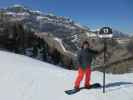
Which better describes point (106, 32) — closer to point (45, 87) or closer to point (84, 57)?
point (84, 57)

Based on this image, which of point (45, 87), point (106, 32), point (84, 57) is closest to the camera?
point (106, 32)

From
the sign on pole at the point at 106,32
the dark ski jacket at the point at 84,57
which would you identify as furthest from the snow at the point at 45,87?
the sign on pole at the point at 106,32

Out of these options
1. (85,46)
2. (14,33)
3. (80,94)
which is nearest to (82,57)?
(85,46)

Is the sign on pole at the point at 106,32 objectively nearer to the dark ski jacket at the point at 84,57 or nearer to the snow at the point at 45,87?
the dark ski jacket at the point at 84,57

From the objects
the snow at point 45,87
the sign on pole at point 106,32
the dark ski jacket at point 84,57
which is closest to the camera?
the sign on pole at point 106,32

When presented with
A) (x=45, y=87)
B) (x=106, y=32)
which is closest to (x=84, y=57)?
(x=106, y=32)

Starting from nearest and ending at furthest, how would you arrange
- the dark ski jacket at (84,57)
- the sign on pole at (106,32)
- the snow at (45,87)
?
the sign on pole at (106,32) → the snow at (45,87) → the dark ski jacket at (84,57)

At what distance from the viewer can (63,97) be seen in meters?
13.5

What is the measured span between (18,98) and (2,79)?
3.24 meters

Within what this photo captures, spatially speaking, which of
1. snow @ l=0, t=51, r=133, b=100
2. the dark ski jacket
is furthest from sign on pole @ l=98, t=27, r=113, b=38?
snow @ l=0, t=51, r=133, b=100

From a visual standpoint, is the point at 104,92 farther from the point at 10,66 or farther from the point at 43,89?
the point at 10,66

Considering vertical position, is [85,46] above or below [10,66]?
above

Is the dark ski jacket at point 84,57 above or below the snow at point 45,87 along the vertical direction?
above

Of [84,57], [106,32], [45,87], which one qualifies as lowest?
[45,87]
